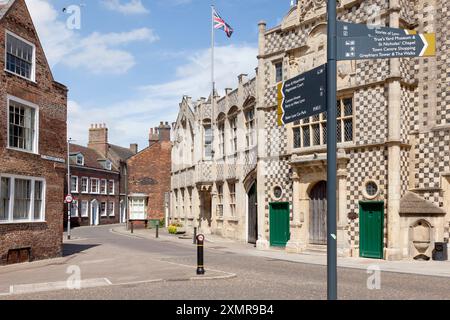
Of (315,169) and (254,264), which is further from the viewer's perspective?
(315,169)

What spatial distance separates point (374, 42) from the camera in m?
5.73

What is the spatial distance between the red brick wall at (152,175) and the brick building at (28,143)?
106 feet

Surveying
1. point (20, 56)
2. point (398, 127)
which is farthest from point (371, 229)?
point (20, 56)

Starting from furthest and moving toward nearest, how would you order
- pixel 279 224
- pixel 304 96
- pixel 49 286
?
pixel 279 224 → pixel 49 286 → pixel 304 96

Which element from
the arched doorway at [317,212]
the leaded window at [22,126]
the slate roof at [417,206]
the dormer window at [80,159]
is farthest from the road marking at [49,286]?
the dormer window at [80,159]

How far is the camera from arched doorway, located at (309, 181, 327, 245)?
76.8 ft

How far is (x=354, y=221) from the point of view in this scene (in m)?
21.7

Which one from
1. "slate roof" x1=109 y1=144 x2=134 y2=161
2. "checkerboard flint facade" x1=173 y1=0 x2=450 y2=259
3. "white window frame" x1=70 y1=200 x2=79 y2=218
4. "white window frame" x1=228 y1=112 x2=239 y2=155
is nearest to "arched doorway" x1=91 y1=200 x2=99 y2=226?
"white window frame" x1=70 y1=200 x2=79 y2=218

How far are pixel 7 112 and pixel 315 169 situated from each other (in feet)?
40.8

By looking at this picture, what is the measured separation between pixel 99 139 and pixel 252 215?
4147 centimetres

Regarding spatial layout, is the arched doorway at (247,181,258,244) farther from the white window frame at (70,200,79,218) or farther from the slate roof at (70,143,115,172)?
the slate roof at (70,143,115,172)

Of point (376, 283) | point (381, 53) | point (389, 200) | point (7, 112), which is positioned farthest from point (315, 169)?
point (381, 53)

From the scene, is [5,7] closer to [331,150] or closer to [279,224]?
[279,224]

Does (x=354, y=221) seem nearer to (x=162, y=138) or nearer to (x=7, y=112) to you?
(x=7, y=112)
